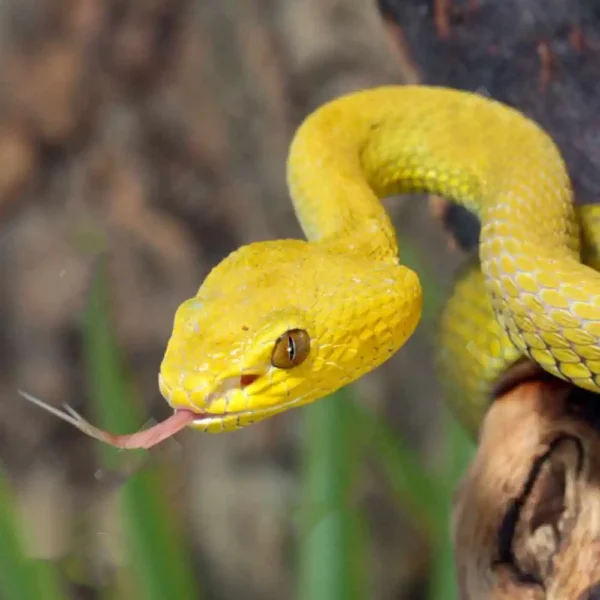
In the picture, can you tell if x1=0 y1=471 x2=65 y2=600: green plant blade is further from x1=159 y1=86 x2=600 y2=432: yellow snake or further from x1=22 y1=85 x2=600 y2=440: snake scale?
x1=159 y1=86 x2=600 y2=432: yellow snake

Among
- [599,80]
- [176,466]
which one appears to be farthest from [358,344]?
[176,466]

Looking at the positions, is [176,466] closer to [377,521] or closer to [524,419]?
[377,521]

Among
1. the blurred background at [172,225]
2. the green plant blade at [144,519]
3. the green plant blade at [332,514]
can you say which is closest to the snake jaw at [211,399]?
the green plant blade at [144,519]

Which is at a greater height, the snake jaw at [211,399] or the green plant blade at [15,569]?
the snake jaw at [211,399]

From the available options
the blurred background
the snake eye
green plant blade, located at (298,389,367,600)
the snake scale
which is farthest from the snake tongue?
the blurred background

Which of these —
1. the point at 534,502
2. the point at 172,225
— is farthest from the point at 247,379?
the point at 172,225

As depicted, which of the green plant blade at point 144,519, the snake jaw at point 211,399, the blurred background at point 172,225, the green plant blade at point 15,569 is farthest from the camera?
the blurred background at point 172,225

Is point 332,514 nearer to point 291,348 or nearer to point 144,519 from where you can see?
point 144,519

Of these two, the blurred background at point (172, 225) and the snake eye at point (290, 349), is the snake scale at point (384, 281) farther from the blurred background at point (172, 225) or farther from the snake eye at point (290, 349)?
the blurred background at point (172, 225)
